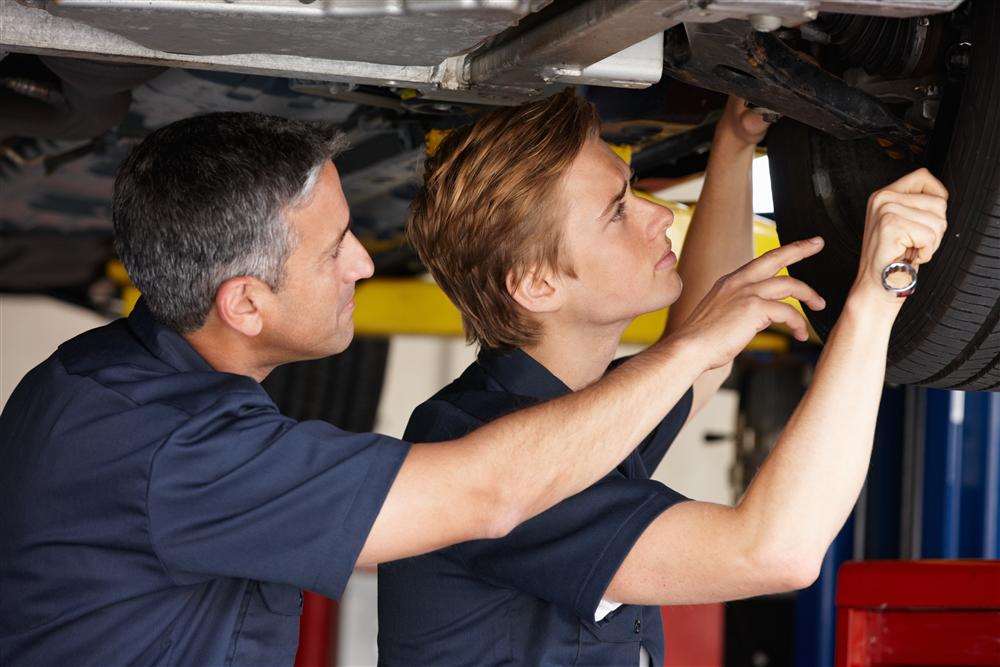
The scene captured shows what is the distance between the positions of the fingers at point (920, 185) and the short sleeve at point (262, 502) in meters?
0.56

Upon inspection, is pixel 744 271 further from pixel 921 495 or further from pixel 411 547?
pixel 921 495

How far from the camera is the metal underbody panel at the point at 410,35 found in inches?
41.7

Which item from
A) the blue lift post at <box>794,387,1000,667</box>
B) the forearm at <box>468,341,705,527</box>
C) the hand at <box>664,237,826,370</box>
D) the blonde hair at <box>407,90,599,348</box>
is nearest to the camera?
the forearm at <box>468,341,705,527</box>

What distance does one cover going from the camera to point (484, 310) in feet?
5.23

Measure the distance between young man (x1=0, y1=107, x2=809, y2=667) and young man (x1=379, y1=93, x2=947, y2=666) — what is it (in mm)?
76

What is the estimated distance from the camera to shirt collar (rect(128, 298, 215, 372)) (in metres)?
1.29

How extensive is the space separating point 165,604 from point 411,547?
265 mm

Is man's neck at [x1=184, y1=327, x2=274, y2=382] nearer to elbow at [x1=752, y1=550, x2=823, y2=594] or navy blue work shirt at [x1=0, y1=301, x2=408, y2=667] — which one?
navy blue work shirt at [x1=0, y1=301, x2=408, y2=667]

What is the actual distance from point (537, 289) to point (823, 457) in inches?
18.8

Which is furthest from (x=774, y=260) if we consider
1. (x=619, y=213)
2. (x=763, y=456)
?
(x=763, y=456)

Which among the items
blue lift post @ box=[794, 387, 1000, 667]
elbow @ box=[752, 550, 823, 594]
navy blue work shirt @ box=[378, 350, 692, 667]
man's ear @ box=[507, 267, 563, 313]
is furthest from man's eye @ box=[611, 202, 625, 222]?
blue lift post @ box=[794, 387, 1000, 667]

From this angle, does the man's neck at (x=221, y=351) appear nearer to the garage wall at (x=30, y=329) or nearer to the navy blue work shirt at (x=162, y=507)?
the navy blue work shirt at (x=162, y=507)

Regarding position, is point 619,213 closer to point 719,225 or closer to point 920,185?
point 719,225

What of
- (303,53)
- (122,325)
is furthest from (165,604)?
(303,53)
